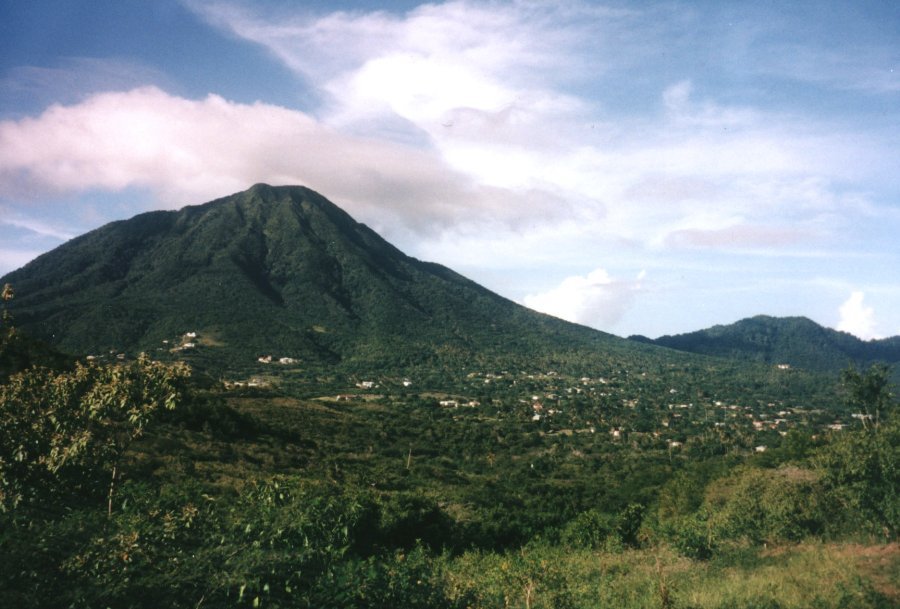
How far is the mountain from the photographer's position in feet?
365

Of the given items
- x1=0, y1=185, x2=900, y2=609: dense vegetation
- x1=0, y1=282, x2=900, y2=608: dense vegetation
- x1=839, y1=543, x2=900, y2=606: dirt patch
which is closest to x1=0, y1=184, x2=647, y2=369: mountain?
x1=0, y1=185, x2=900, y2=609: dense vegetation

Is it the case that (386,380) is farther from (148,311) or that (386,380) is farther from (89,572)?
(89,572)

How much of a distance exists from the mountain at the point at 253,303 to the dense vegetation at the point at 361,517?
73.0 meters

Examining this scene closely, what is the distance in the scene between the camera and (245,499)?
391 inches

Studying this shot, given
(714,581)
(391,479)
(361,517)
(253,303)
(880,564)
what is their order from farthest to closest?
(253,303) < (391,479) < (361,517) < (880,564) < (714,581)

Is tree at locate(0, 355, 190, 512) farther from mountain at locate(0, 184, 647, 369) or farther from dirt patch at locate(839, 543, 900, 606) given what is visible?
mountain at locate(0, 184, 647, 369)

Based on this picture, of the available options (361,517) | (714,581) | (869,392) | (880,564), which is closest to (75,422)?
(361,517)

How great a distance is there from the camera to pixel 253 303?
141 m

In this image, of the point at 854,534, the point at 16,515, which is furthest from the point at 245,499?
the point at 854,534

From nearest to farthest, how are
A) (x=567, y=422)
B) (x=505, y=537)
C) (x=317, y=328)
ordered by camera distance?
(x=505, y=537) → (x=567, y=422) → (x=317, y=328)

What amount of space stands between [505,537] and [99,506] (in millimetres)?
21510

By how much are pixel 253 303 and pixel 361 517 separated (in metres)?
133

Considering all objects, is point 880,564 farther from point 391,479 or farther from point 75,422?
point 391,479

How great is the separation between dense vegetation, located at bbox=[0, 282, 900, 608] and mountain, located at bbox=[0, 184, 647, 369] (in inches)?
2873
